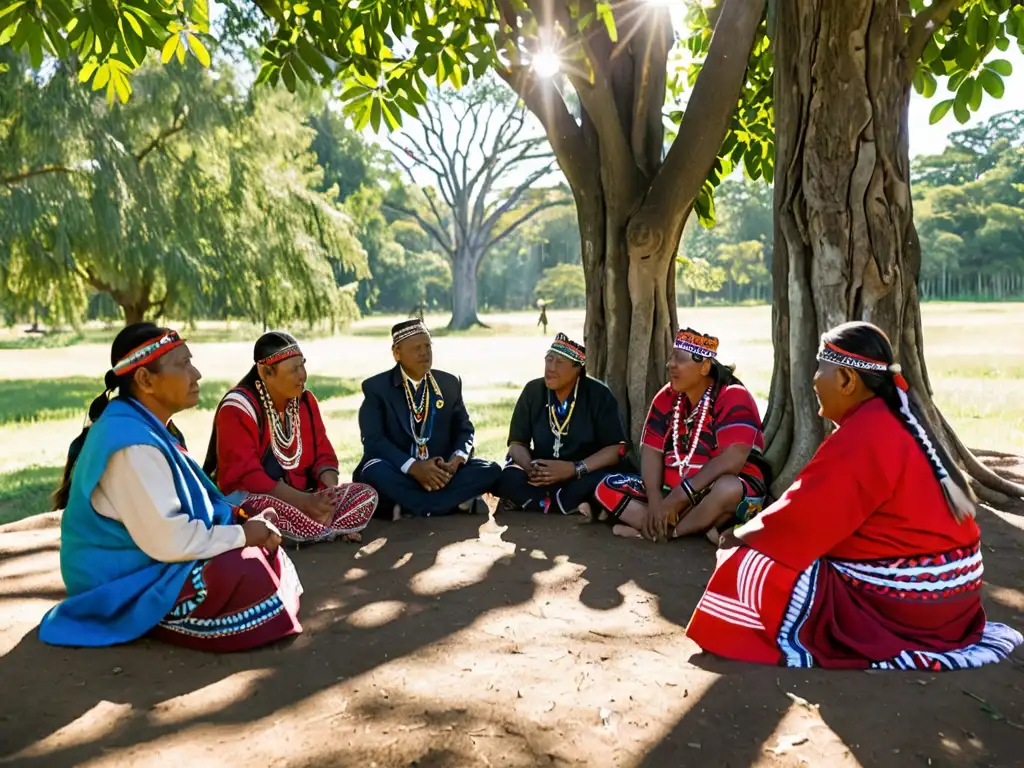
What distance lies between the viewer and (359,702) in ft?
9.35

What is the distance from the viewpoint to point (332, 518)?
16.5 ft

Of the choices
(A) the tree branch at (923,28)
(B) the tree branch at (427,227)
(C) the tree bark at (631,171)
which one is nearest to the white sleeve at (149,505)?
(C) the tree bark at (631,171)

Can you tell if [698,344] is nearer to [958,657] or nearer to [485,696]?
[958,657]

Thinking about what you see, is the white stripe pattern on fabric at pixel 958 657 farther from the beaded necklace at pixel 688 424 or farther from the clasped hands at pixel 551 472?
the clasped hands at pixel 551 472

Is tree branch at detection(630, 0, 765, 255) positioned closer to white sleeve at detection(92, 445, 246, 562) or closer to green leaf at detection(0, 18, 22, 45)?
green leaf at detection(0, 18, 22, 45)

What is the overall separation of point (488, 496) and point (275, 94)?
11901 millimetres

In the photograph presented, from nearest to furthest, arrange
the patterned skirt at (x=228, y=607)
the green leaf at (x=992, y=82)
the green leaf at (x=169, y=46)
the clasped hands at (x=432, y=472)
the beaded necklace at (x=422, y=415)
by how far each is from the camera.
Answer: the patterned skirt at (x=228, y=607)
the green leaf at (x=169, y=46)
the clasped hands at (x=432, y=472)
the beaded necklace at (x=422, y=415)
the green leaf at (x=992, y=82)

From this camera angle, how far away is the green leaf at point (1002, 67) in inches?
233

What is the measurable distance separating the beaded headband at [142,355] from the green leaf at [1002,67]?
19.0ft

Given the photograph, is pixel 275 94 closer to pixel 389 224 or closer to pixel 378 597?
pixel 378 597

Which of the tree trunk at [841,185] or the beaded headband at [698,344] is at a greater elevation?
the tree trunk at [841,185]

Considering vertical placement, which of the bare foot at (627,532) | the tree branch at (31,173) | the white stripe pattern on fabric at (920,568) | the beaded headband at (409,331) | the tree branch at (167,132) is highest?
the tree branch at (167,132)

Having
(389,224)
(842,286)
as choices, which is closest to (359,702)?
(842,286)

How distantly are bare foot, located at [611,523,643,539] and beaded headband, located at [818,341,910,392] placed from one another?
2.24m
